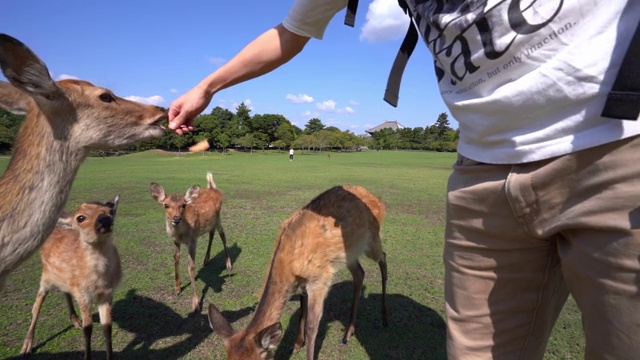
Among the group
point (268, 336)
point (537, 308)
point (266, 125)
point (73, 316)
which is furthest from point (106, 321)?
point (266, 125)

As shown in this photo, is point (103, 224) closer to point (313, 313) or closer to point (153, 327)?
point (153, 327)

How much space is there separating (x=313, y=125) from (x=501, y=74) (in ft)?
299

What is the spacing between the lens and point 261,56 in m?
1.83

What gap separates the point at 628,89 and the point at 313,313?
→ 3.02 metres

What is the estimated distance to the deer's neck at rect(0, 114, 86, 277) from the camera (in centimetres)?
193

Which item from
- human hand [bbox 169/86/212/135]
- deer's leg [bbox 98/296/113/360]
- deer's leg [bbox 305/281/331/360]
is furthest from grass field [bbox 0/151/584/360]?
human hand [bbox 169/86/212/135]

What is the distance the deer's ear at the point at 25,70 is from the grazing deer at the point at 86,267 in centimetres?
193

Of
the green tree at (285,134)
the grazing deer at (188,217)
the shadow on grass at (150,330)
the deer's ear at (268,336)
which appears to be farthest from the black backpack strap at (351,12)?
the green tree at (285,134)

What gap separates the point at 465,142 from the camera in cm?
129

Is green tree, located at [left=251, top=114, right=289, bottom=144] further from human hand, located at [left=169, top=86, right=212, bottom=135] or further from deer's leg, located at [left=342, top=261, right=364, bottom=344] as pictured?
human hand, located at [left=169, top=86, right=212, bottom=135]

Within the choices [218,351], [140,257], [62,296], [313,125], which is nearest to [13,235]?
[218,351]

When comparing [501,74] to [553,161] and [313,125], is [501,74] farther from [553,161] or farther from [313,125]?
[313,125]

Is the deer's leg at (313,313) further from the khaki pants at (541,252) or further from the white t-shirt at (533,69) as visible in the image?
the white t-shirt at (533,69)

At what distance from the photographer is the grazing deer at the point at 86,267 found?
3387 mm
